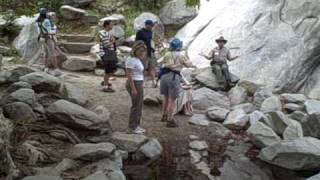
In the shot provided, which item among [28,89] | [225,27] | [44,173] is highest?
[225,27]

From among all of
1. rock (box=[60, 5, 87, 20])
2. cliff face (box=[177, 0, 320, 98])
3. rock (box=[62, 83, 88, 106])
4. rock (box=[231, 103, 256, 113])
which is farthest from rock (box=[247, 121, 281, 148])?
rock (box=[60, 5, 87, 20])

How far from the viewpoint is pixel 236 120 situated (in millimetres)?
10164

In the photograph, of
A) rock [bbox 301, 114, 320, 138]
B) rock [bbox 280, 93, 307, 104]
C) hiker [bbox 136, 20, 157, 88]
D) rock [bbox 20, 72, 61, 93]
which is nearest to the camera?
rock [bbox 301, 114, 320, 138]

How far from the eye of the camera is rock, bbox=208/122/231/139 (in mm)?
9828

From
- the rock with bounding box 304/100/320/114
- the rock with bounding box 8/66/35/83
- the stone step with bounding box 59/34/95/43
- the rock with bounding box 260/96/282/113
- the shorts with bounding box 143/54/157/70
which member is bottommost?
the rock with bounding box 260/96/282/113

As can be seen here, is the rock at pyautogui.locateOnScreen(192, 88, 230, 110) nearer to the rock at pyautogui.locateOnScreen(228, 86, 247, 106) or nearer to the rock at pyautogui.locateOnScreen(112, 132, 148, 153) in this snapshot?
the rock at pyautogui.locateOnScreen(228, 86, 247, 106)

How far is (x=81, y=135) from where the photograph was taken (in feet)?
28.4

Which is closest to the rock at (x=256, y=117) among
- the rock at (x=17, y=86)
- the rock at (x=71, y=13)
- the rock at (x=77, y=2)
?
the rock at (x=17, y=86)

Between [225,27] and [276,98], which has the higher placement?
[225,27]

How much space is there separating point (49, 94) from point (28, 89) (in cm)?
70

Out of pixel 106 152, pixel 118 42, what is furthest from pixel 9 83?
pixel 118 42

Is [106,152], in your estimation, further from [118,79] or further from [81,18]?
[81,18]

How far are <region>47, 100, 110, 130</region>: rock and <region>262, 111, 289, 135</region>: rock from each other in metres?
3.18

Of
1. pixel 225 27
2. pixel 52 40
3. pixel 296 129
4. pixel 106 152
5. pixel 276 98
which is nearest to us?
pixel 106 152
